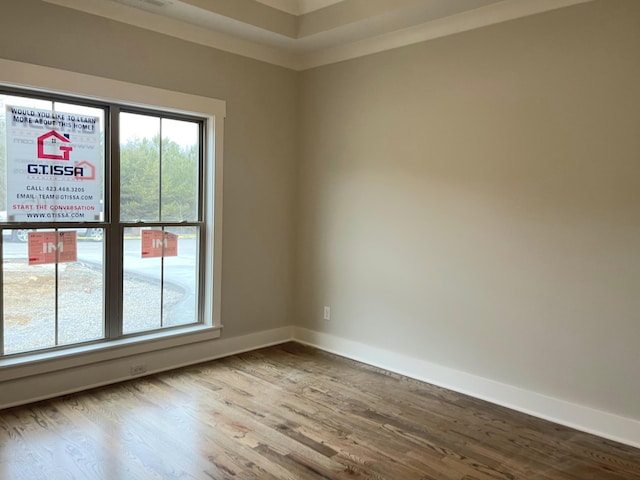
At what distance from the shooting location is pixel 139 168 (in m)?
3.79

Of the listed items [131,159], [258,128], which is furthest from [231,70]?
[131,159]

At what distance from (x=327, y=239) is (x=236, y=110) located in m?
1.44

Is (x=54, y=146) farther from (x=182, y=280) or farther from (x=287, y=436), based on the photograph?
(x=287, y=436)

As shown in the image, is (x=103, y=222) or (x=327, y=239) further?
(x=327, y=239)

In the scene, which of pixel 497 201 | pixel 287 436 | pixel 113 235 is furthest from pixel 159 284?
pixel 497 201

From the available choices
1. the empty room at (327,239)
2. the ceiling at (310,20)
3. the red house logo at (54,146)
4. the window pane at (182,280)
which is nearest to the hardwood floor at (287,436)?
the empty room at (327,239)

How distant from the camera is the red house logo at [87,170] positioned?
3504 mm

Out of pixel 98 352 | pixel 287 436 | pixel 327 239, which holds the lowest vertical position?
pixel 287 436

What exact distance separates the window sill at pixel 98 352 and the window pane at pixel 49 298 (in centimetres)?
11

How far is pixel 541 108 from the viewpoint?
3.24m

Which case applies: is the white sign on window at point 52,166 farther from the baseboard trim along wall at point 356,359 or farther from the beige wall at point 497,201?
the beige wall at point 497,201

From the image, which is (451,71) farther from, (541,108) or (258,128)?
(258,128)

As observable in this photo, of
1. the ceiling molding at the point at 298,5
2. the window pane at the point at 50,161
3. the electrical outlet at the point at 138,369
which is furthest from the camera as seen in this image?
the ceiling molding at the point at 298,5

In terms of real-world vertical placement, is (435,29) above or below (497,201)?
above
